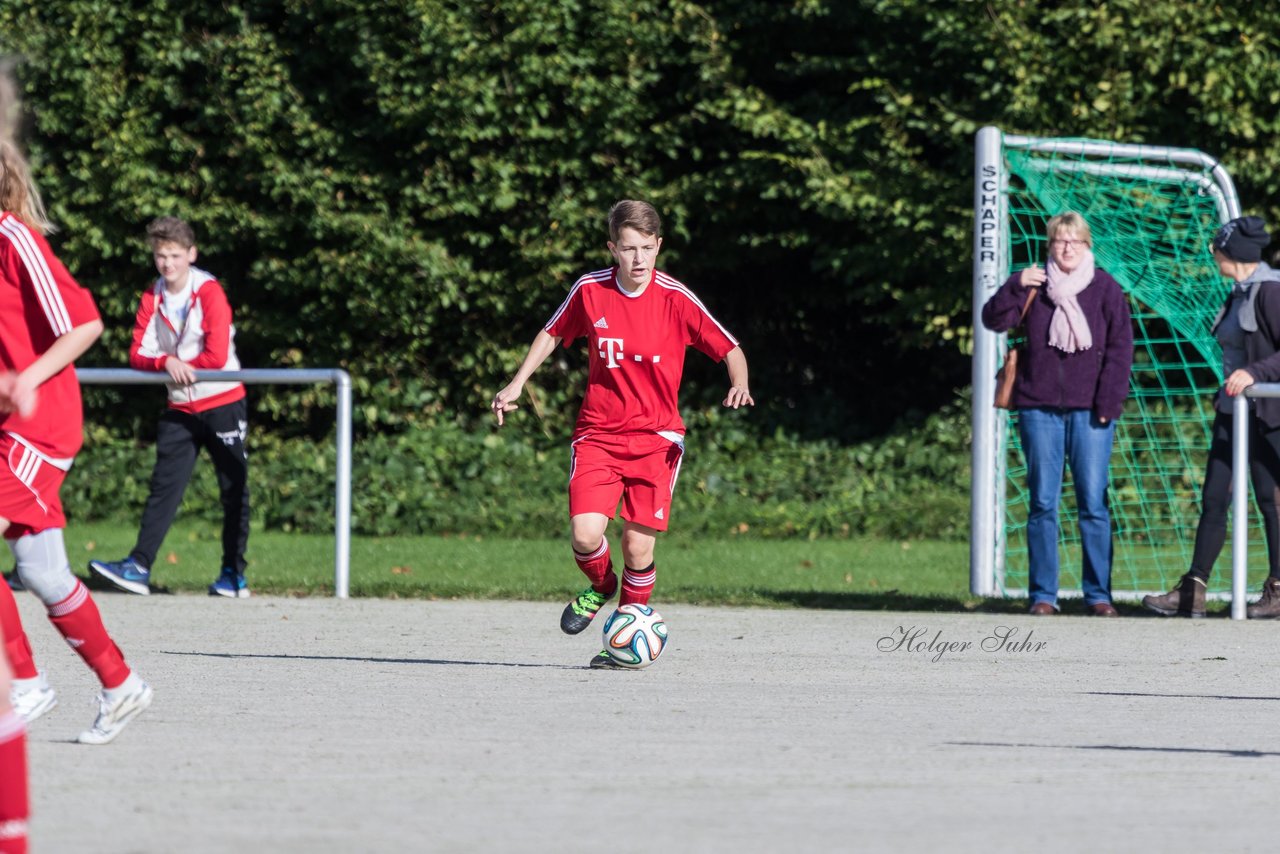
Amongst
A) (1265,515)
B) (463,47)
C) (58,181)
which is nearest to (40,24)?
(58,181)

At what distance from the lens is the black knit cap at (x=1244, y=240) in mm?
9492

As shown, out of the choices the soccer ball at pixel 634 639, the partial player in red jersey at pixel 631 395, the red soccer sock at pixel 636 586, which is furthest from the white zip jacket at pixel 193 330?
the soccer ball at pixel 634 639

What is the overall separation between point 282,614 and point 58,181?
997cm

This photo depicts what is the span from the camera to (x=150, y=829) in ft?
13.8

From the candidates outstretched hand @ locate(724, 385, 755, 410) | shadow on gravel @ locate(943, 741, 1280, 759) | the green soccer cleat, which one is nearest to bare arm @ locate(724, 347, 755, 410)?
outstretched hand @ locate(724, 385, 755, 410)

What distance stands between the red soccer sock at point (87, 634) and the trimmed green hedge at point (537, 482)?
9185 millimetres

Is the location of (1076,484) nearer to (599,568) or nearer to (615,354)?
(599,568)

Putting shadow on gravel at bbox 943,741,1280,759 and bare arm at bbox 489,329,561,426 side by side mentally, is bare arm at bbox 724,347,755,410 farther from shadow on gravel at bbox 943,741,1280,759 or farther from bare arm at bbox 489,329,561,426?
shadow on gravel at bbox 943,741,1280,759

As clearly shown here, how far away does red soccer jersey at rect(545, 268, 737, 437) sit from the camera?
24.1ft

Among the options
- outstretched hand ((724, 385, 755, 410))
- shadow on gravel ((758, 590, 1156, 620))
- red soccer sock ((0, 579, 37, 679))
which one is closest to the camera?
red soccer sock ((0, 579, 37, 679))

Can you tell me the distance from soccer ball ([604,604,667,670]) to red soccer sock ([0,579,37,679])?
7.39 feet

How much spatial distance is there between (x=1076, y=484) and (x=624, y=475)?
3.20m

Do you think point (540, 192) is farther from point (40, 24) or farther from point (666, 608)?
point (666, 608)

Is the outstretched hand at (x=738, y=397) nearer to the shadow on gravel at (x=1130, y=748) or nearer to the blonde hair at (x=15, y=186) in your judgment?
the shadow on gravel at (x=1130, y=748)
